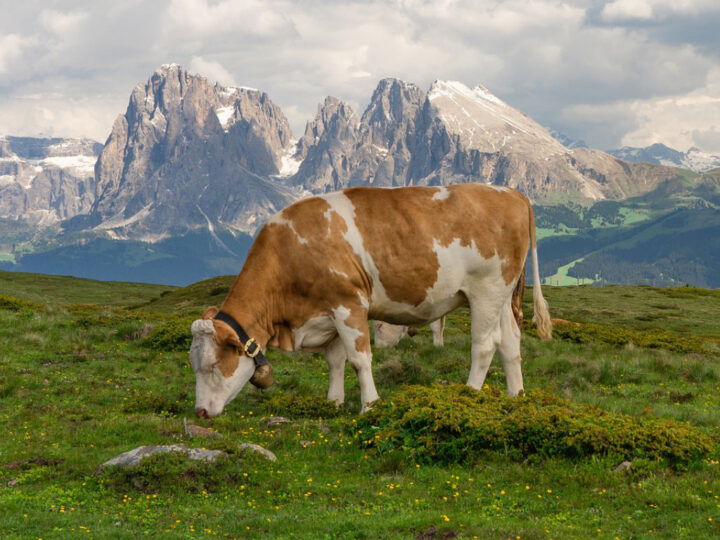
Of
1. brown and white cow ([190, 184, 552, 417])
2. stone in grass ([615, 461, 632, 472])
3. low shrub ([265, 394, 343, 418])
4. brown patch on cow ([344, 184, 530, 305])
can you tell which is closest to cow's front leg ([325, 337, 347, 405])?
brown and white cow ([190, 184, 552, 417])

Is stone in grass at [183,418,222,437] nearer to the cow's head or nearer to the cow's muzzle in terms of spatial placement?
the cow's head

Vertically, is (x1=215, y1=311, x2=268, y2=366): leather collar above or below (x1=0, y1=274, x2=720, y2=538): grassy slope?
above

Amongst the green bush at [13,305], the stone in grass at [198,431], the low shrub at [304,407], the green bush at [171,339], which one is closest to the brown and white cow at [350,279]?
the stone in grass at [198,431]

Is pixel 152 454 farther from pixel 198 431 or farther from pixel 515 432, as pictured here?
pixel 515 432

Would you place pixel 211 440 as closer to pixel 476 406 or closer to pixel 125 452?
pixel 125 452

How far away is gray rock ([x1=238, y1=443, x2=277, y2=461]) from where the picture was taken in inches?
459

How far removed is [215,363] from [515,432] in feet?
18.6

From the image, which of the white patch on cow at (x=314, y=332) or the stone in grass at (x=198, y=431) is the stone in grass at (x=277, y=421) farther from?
→ the white patch on cow at (x=314, y=332)

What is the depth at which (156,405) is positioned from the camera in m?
15.6

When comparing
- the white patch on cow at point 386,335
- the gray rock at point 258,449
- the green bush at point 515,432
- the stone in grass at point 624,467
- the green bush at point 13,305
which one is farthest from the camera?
the green bush at point 13,305

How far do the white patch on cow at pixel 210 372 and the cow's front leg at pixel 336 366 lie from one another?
196cm

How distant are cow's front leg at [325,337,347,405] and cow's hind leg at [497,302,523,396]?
11.9ft

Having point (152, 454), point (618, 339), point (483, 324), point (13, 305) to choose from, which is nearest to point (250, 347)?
point (152, 454)

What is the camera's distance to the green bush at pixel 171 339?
23.5m
